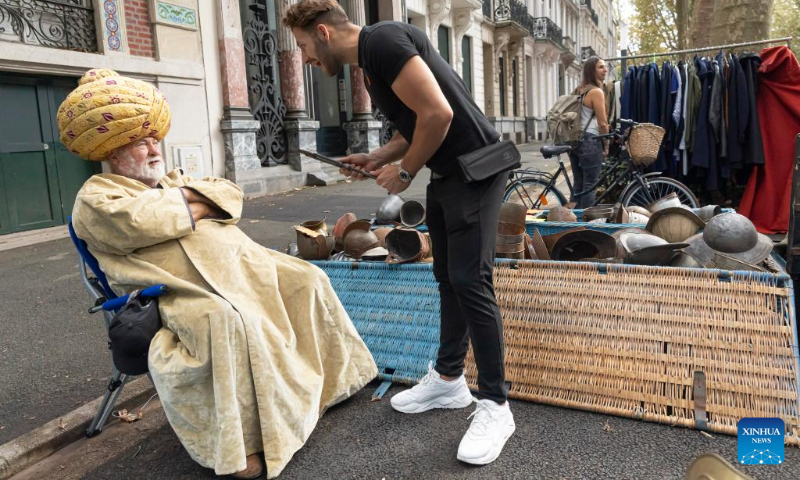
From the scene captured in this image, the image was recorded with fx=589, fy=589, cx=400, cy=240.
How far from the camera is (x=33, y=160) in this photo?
7.97 metres

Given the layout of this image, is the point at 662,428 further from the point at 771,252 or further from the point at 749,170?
the point at 749,170

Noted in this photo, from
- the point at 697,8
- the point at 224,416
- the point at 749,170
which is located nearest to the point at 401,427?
the point at 224,416

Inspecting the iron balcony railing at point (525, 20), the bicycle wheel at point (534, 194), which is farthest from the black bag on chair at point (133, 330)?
the iron balcony railing at point (525, 20)

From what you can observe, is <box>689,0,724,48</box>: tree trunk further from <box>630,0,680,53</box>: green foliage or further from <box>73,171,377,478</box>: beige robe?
<box>630,0,680,53</box>: green foliage

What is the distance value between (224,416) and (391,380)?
1.12 meters

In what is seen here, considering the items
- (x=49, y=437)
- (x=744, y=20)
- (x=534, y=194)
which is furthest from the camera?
(x=744, y=20)

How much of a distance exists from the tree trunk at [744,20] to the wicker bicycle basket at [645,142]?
3864 mm

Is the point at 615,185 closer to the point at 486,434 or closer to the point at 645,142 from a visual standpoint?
the point at 645,142

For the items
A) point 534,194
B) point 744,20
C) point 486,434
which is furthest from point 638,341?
point 744,20

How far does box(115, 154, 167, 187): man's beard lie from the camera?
2412 mm

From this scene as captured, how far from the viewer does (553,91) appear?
123 ft

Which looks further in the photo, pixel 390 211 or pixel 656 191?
pixel 656 191

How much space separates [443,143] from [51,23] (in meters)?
7.98

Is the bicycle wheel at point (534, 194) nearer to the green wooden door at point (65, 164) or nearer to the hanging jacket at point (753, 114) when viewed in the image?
the hanging jacket at point (753, 114)
